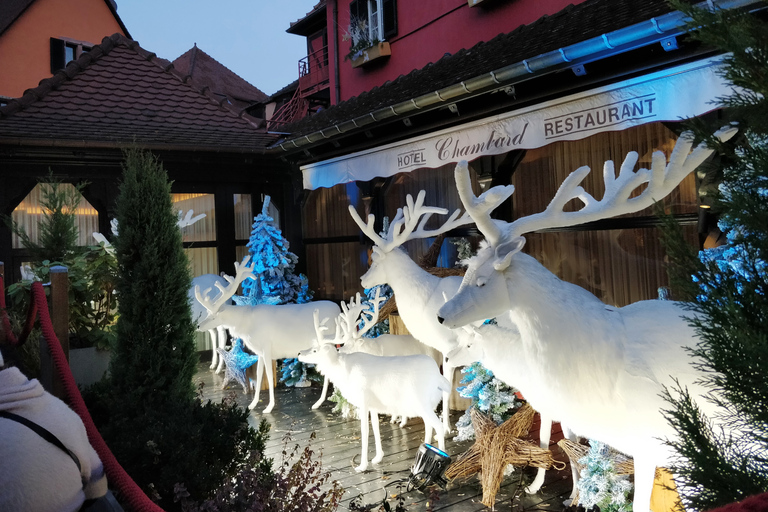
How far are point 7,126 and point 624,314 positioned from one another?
33.3ft

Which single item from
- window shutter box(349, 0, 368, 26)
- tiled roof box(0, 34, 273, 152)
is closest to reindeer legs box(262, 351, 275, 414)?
tiled roof box(0, 34, 273, 152)

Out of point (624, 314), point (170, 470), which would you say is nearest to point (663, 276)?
point (624, 314)

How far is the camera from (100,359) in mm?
4688

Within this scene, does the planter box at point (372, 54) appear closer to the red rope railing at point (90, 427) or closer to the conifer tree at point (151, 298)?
the conifer tree at point (151, 298)

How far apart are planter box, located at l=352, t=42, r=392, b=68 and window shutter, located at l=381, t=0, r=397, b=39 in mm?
274

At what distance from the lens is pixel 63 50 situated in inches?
671

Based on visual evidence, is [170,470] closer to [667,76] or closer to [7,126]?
[667,76]

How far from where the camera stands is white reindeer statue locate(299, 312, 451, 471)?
17.4 ft

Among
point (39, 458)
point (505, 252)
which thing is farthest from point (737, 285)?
point (39, 458)

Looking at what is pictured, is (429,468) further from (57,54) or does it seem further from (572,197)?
(57,54)

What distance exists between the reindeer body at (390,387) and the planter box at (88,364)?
198 centimetres

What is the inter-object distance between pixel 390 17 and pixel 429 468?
11082 mm

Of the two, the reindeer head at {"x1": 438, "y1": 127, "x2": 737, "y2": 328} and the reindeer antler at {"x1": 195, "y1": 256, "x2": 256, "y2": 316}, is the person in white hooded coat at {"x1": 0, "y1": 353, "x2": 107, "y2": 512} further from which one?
the reindeer antler at {"x1": 195, "y1": 256, "x2": 256, "y2": 316}

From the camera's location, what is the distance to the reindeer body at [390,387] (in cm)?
529
